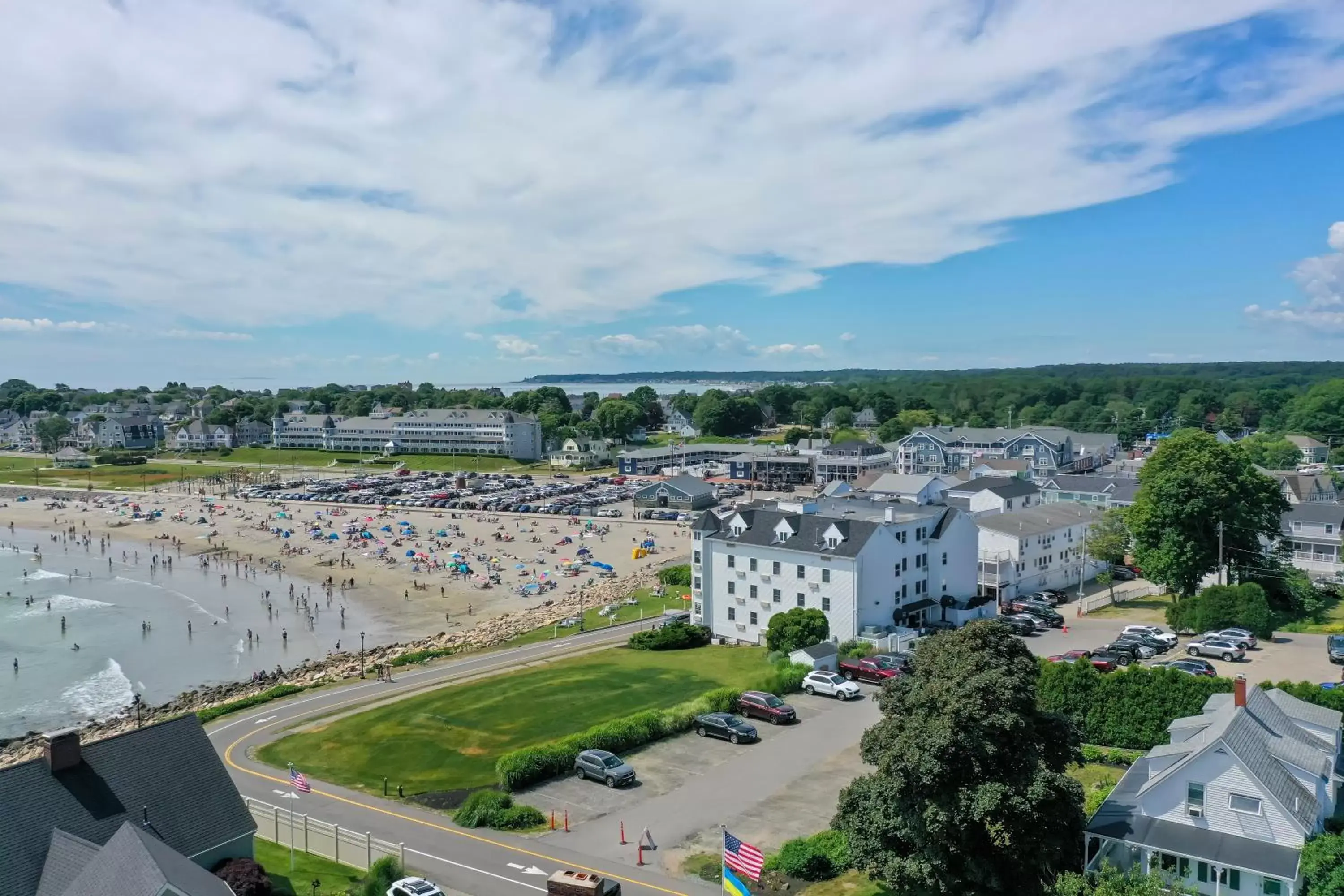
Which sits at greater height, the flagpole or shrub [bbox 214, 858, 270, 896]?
shrub [bbox 214, 858, 270, 896]

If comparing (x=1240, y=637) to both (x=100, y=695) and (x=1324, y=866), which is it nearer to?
(x=1324, y=866)

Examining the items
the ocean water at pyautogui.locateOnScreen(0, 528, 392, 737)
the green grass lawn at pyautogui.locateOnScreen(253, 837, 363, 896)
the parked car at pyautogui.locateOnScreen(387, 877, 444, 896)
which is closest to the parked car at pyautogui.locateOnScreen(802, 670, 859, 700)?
the parked car at pyautogui.locateOnScreen(387, 877, 444, 896)

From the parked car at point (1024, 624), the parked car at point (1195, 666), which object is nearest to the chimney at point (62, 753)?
the parked car at point (1195, 666)

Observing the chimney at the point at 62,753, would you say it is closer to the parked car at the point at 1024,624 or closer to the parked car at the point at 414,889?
the parked car at the point at 414,889

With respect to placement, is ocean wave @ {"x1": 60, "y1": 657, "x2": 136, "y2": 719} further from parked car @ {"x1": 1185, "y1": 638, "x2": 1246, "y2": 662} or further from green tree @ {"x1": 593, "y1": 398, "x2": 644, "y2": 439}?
green tree @ {"x1": 593, "y1": 398, "x2": 644, "y2": 439}

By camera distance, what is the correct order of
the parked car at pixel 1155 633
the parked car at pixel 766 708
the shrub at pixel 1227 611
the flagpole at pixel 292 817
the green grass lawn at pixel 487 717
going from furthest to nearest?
the shrub at pixel 1227 611 → the parked car at pixel 1155 633 → the parked car at pixel 766 708 → the green grass lawn at pixel 487 717 → the flagpole at pixel 292 817

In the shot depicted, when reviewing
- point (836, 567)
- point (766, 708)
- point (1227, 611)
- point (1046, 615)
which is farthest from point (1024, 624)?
point (766, 708)
